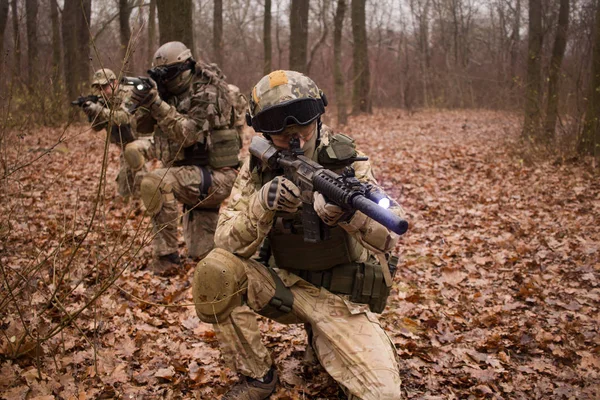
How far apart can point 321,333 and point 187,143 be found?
2.83m

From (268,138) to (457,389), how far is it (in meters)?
2.01

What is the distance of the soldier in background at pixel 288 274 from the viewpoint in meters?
2.76

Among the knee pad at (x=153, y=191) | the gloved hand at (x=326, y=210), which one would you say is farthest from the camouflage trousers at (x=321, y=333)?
the knee pad at (x=153, y=191)

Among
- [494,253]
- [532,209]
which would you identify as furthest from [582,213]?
[494,253]

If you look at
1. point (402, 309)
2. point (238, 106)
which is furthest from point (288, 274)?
point (238, 106)

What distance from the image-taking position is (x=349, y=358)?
8.79 feet

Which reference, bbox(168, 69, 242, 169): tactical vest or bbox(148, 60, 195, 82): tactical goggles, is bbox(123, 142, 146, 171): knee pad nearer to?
bbox(168, 69, 242, 169): tactical vest

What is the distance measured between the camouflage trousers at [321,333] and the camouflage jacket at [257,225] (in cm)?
20

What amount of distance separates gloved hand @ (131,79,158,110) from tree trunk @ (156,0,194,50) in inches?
90.7

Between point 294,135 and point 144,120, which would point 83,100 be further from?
point 294,135

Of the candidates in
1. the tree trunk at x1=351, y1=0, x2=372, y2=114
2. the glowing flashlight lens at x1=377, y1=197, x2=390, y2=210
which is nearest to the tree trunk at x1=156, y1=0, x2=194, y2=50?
the glowing flashlight lens at x1=377, y1=197, x2=390, y2=210

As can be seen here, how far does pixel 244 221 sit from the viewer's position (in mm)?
2828

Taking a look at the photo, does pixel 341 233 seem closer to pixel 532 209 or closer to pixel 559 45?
pixel 532 209

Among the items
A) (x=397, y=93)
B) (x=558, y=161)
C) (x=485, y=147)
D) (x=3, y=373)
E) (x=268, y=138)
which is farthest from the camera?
(x=397, y=93)
